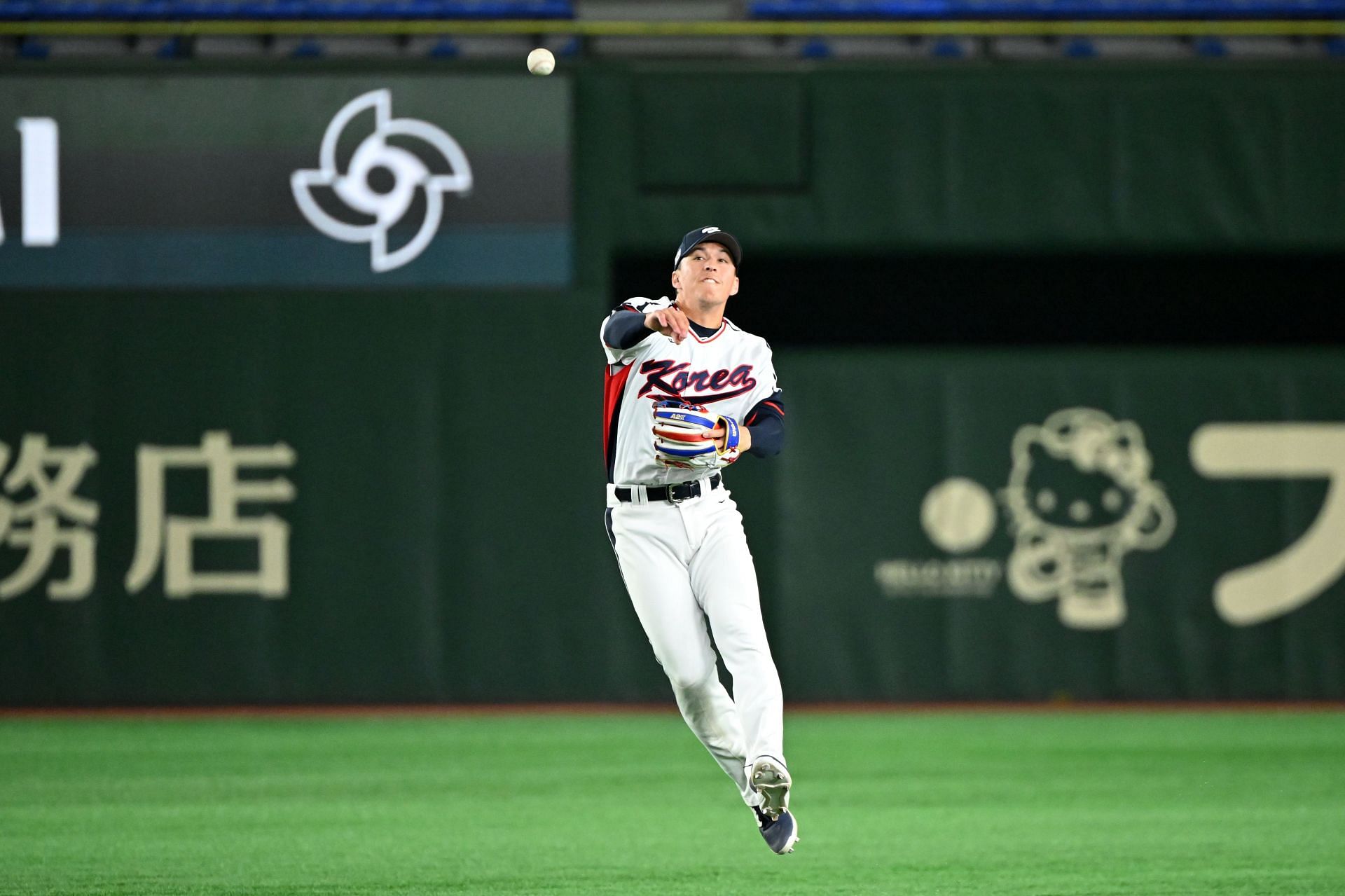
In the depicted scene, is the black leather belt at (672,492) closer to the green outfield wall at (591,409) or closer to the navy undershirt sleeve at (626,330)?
the navy undershirt sleeve at (626,330)

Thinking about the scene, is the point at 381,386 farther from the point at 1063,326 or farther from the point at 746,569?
the point at 746,569

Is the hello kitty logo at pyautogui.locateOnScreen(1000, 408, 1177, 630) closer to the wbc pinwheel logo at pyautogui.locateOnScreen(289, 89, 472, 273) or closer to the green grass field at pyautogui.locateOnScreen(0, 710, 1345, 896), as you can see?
the green grass field at pyautogui.locateOnScreen(0, 710, 1345, 896)

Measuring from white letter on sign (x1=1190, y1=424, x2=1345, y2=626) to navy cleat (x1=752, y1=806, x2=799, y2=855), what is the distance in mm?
7005

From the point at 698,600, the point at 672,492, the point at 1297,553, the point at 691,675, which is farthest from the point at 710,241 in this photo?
the point at 1297,553

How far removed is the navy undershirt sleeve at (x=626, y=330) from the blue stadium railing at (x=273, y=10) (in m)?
7.49

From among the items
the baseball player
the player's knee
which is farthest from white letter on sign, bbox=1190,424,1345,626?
the player's knee

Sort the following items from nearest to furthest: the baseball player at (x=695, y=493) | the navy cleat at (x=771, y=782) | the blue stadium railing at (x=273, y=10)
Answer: the navy cleat at (x=771, y=782)
the baseball player at (x=695, y=493)
the blue stadium railing at (x=273, y=10)

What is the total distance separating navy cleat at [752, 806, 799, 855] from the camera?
5582mm

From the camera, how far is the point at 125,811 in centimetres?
791

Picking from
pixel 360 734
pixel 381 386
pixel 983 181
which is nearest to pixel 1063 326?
pixel 983 181

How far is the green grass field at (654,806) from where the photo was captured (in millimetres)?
6316

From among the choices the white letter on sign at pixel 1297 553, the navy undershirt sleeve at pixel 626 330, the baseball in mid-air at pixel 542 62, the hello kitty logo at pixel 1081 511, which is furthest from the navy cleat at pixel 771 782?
the white letter on sign at pixel 1297 553

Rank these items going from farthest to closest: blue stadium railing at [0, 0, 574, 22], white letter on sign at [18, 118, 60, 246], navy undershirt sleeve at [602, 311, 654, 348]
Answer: blue stadium railing at [0, 0, 574, 22] → white letter on sign at [18, 118, 60, 246] → navy undershirt sleeve at [602, 311, 654, 348]

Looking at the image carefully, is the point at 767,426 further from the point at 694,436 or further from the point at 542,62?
the point at 542,62
